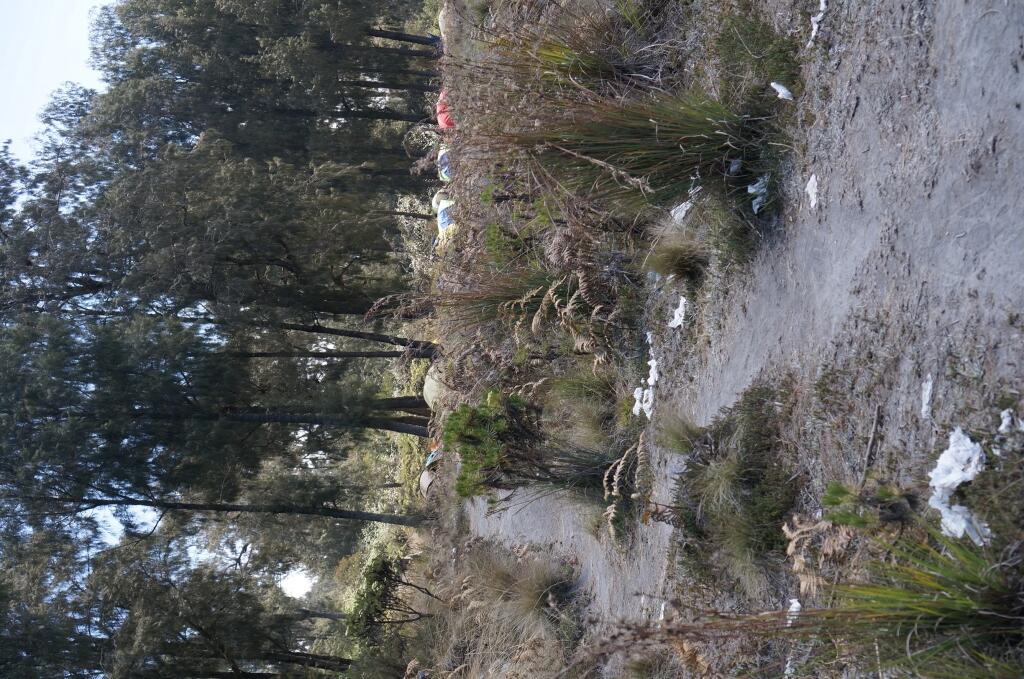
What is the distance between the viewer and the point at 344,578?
17.8m

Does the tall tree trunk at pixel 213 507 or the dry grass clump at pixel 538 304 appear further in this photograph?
the tall tree trunk at pixel 213 507

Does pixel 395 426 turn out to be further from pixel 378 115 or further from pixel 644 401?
pixel 378 115

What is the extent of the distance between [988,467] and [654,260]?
252 cm

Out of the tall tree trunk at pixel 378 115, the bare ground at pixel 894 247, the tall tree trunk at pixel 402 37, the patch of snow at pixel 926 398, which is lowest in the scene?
the patch of snow at pixel 926 398

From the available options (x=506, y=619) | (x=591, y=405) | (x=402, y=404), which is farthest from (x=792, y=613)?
(x=402, y=404)

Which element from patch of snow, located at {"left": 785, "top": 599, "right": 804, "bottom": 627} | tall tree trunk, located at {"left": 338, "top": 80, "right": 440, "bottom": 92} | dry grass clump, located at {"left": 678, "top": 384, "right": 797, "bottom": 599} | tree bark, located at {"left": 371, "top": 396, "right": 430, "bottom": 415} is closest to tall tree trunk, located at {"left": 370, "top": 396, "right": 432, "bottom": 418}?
tree bark, located at {"left": 371, "top": 396, "right": 430, "bottom": 415}

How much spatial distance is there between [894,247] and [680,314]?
197 centimetres

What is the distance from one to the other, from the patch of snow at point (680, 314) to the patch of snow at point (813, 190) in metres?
1.34

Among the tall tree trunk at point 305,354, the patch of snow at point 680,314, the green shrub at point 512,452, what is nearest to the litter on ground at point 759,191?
the patch of snow at point 680,314

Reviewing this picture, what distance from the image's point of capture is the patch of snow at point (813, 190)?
3672 mm

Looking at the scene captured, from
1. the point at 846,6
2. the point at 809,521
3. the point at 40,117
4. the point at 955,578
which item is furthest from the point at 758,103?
the point at 40,117

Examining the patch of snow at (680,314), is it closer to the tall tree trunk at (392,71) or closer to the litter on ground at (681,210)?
the litter on ground at (681,210)

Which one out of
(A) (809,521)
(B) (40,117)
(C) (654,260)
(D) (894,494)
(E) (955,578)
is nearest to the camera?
(E) (955,578)

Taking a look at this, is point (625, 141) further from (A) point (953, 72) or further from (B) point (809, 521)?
(B) point (809, 521)
